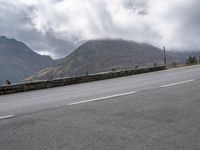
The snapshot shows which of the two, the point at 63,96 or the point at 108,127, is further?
the point at 63,96

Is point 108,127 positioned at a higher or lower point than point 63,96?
lower

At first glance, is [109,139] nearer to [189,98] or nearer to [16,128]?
[16,128]

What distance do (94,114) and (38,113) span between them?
1.58 meters

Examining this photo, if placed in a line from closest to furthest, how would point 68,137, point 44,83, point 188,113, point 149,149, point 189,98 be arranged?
point 149,149 → point 68,137 → point 188,113 → point 189,98 → point 44,83

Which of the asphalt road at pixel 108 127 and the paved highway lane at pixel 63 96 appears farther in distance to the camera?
the paved highway lane at pixel 63 96

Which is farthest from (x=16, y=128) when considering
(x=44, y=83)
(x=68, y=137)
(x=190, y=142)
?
(x=44, y=83)

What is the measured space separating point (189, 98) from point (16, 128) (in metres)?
5.18

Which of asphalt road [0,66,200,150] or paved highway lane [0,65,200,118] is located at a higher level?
paved highway lane [0,65,200,118]

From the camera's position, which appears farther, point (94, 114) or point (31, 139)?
point (94, 114)

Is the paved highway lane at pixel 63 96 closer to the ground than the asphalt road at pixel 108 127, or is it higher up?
higher up

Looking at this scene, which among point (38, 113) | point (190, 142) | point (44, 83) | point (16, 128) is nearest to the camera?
point (190, 142)

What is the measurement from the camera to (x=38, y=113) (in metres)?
7.82

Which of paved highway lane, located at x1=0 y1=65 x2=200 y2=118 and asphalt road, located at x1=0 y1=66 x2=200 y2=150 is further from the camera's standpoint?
paved highway lane, located at x1=0 y1=65 x2=200 y2=118

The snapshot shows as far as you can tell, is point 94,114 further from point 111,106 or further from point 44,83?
point 44,83
